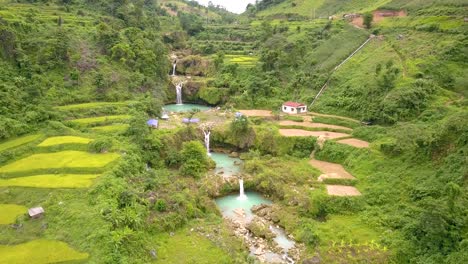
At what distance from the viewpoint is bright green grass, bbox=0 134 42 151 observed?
29462mm

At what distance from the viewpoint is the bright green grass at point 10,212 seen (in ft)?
71.2

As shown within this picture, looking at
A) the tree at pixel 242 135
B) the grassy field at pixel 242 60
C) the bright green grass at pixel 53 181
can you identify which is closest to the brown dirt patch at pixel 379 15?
the grassy field at pixel 242 60

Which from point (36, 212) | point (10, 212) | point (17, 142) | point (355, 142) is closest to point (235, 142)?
point (355, 142)

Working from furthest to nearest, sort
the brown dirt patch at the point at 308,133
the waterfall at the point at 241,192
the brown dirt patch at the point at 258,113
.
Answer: the brown dirt patch at the point at 258,113, the brown dirt patch at the point at 308,133, the waterfall at the point at 241,192

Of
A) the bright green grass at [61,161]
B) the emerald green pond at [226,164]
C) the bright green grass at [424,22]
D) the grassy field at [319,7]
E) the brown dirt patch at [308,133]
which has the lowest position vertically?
the emerald green pond at [226,164]

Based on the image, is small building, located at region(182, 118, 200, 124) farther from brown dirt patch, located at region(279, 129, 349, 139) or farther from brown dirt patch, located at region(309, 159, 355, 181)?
brown dirt patch, located at region(309, 159, 355, 181)

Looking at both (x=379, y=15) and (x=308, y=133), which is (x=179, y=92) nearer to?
(x=308, y=133)

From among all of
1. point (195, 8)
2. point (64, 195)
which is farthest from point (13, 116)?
point (195, 8)

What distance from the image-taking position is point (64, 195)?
2369 cm

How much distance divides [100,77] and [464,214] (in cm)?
3663

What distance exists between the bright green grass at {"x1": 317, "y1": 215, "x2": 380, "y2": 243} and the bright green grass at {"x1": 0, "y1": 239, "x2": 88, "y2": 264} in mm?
15314

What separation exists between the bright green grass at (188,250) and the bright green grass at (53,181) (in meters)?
6.89

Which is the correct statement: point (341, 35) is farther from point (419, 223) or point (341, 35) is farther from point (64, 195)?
point (64, 195)

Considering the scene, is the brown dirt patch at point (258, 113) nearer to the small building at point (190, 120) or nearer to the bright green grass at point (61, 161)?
the small building at point (190, 120)
